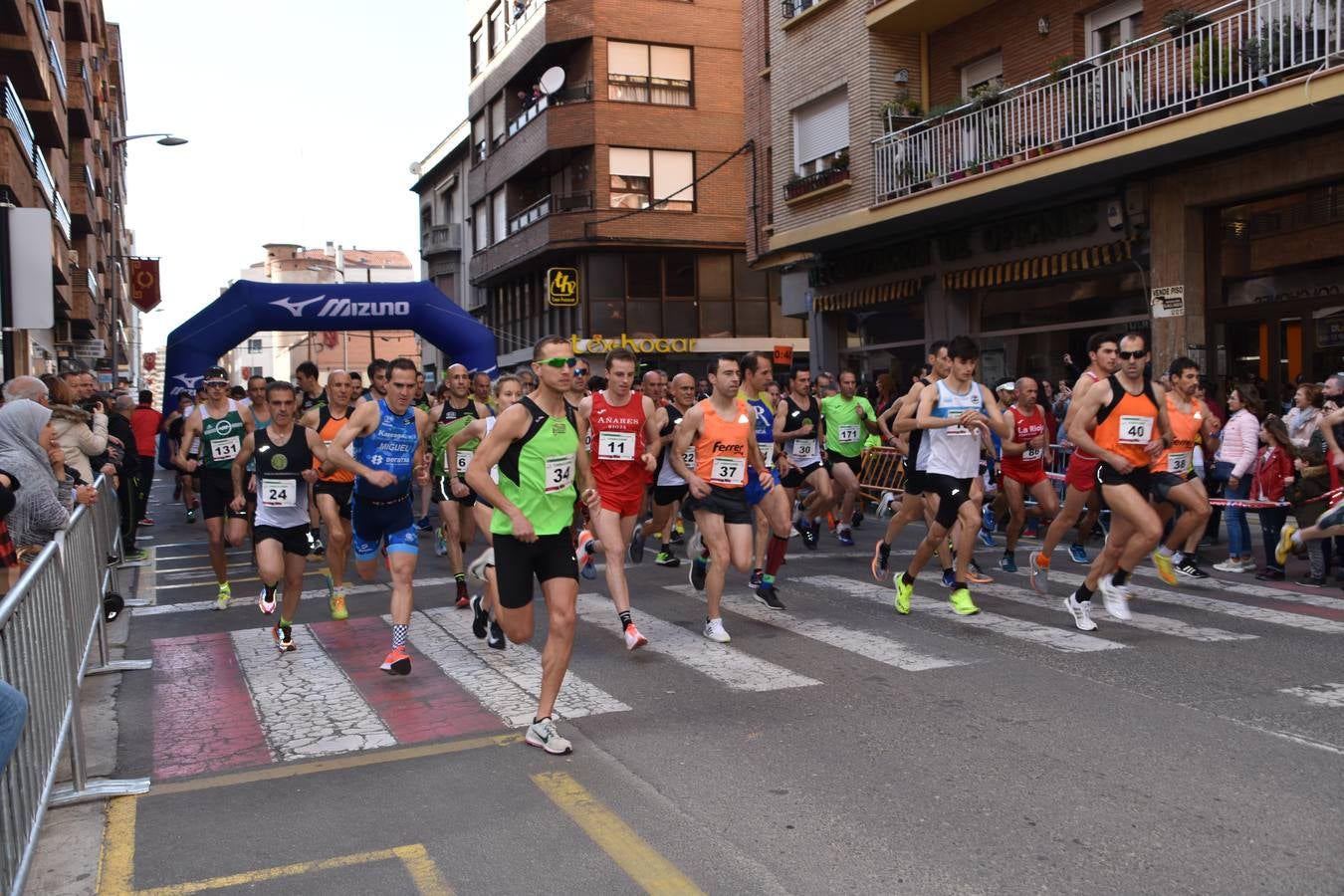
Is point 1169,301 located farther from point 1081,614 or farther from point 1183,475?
point 1081,614

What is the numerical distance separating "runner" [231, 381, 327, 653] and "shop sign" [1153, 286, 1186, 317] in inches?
470

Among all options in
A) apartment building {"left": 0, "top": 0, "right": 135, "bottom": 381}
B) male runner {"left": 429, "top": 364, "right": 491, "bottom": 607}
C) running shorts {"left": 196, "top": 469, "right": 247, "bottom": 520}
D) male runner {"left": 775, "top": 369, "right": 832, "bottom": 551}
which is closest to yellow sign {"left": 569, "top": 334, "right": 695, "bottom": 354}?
apartment building {"left": 0, "top": 0, "right": 135, "bottom": 381}

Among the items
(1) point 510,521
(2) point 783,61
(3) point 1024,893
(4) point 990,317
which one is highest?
(2) point 783,61

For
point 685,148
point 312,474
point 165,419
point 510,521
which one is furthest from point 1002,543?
point 685,148

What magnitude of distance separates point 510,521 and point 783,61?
20.2 meters

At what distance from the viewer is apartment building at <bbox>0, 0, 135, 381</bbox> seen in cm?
2234

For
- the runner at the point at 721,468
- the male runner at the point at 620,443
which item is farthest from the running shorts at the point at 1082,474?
the male runner at the point at 620,443

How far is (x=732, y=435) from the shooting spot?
8523 millimetres

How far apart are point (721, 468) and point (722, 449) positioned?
0.14 metres

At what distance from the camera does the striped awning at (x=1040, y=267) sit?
17.1m

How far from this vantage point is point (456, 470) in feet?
31.0

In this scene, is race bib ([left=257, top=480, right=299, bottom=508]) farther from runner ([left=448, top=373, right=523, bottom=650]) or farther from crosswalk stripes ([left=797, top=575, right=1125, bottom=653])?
crosswalk stripes ([left=797, top=575, right=1125, bottom=653])

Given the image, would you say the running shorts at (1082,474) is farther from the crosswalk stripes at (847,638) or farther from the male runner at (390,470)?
the male runner at (390,470)

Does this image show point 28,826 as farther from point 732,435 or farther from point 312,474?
point 732,435
